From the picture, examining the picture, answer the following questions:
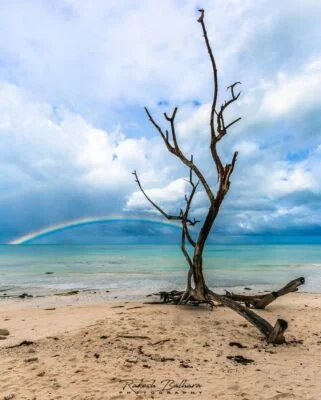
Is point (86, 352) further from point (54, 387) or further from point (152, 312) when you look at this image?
point (152, 312)

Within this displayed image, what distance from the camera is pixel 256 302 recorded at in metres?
11.2

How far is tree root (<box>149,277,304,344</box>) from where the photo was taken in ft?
23.4

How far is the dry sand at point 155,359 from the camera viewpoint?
16.4 feet

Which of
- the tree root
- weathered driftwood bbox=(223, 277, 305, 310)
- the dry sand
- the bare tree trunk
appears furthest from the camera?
weathered driftwood bbox=(223, 277, 305, 310)

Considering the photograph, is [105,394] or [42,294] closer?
[105,394]

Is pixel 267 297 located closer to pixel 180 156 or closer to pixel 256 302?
pixel 256 302

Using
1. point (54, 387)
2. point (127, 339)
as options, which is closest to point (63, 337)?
point (127, 339)

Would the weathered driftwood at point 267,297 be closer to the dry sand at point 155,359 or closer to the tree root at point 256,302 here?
the tree root at point 256,302

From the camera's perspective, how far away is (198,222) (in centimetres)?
1157

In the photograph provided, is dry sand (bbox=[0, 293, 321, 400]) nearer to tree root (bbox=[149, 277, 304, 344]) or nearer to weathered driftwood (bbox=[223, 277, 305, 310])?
tree root (bbox=[149, 277, 304, 344])

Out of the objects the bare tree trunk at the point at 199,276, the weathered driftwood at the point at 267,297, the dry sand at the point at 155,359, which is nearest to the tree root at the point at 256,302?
the weathered driftwood at the point at 267,297

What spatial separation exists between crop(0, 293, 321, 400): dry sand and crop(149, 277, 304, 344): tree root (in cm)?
25

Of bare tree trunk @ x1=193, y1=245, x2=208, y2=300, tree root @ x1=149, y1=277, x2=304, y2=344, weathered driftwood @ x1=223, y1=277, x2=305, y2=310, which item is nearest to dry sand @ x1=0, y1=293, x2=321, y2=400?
tree root @ x1=149, y1=277, x2=304, y2=344

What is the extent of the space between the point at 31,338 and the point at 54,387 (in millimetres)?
2889
